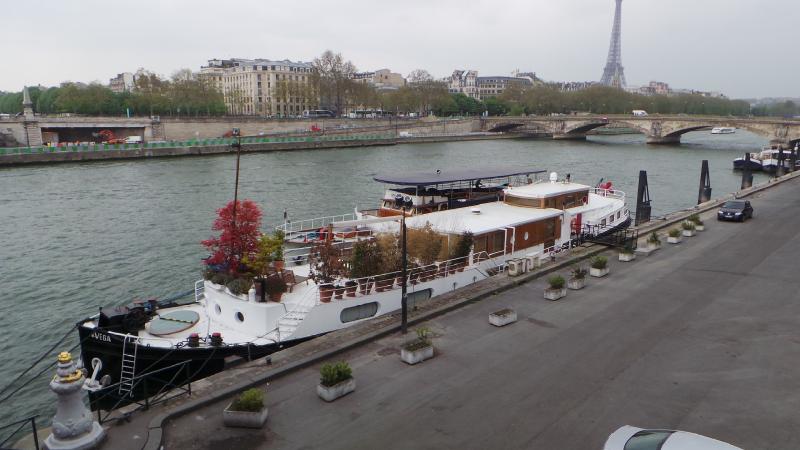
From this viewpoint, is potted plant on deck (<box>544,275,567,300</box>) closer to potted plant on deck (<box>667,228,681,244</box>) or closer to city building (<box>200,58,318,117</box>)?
potted plant on deck (<box>667,228,681,244</box>)

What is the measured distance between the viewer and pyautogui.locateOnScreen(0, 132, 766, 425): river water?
2261 centimetres

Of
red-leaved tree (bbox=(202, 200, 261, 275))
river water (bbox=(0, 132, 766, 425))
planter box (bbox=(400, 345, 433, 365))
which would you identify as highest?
red-leaved tree (bbox=(202, 200, 261, 275))

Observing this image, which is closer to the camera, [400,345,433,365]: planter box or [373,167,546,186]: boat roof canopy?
[400,345,433,365]: planter box

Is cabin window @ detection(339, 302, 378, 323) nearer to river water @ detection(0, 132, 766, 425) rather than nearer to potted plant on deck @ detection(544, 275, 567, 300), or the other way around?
potted plant on deck @ detection(544, 275, 567, 300)

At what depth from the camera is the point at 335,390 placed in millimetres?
10680

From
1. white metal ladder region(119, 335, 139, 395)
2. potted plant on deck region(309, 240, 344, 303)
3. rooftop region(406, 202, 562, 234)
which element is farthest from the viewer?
rooftop region(406, 202, 562, 234)

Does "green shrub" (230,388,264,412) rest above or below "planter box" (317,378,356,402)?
above

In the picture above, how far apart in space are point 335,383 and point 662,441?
5.72 metres

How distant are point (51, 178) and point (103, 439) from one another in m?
56.5

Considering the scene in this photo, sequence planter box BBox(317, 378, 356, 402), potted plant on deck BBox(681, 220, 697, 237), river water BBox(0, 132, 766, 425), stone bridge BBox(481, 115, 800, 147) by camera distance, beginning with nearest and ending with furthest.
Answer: planter box BBox(317, 378, 356, 402) → river water BBox(0, 132, 766, 425) → potted plant on deck BBox(681, 220, 697, 237) → stone bridge BBox(481, 115, 800, 147)

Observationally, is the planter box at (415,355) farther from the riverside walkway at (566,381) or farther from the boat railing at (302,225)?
the boat railing at (302,225)

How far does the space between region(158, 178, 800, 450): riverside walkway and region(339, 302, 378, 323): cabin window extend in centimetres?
230

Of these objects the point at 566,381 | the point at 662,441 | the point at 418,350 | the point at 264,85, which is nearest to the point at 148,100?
the point at 264,85

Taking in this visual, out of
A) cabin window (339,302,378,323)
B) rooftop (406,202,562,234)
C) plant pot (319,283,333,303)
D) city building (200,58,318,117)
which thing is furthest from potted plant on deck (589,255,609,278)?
city building (200,58,318,117)
